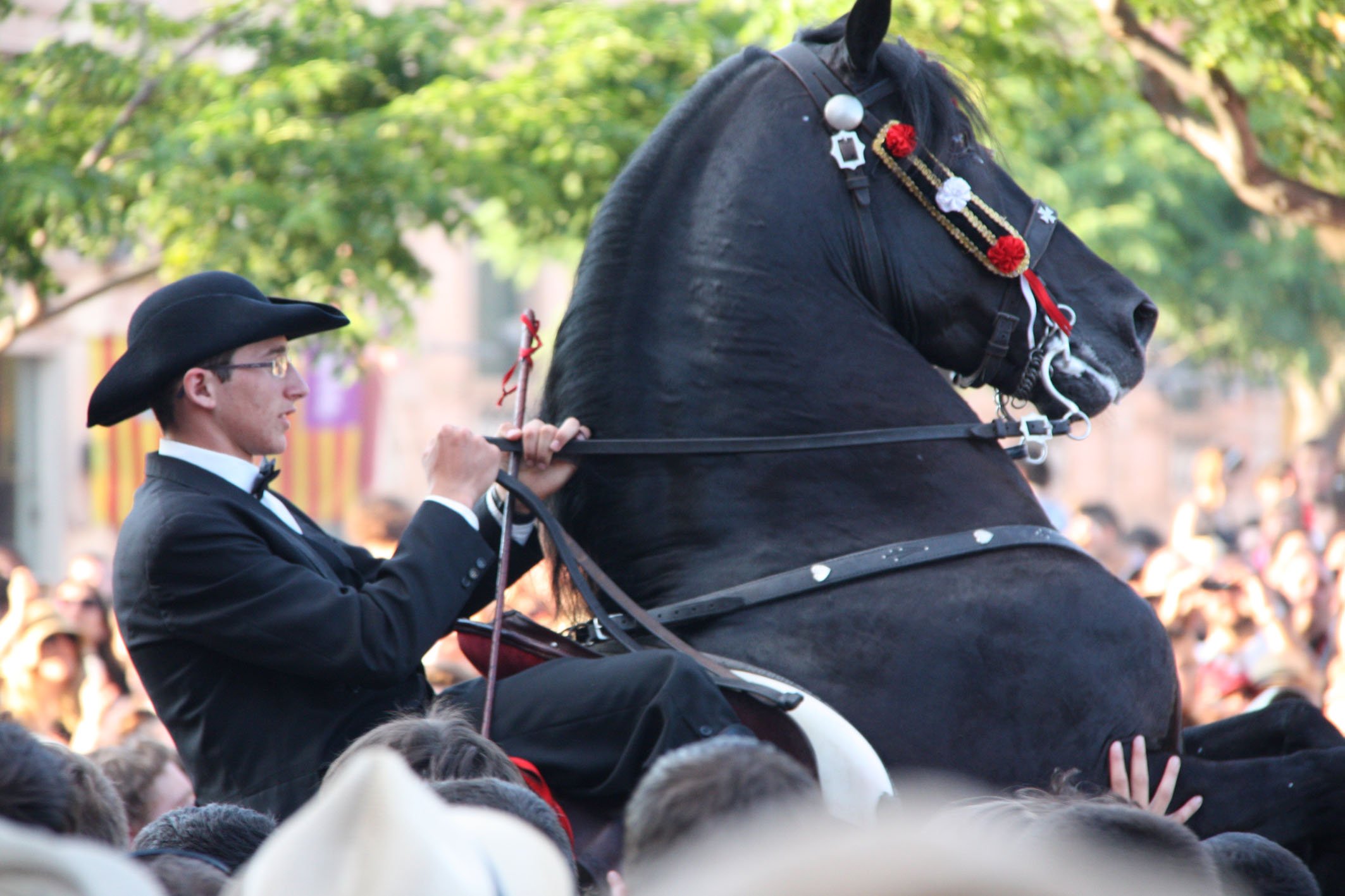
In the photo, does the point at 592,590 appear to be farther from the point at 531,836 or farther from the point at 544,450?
the point at 531,836

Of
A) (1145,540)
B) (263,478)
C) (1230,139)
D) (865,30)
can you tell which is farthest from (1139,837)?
(1145,540)

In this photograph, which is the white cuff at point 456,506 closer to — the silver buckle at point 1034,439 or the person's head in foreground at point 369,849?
the silver buckle at point 1034,439

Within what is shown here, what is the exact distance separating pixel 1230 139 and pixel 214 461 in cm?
421

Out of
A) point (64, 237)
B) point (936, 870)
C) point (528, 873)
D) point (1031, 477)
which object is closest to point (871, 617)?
point (528, 873)

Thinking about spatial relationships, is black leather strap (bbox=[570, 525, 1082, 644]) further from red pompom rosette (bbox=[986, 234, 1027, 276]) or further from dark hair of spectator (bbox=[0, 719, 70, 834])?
dark hair of spectator (bbox=[0, 719, 70, 834])

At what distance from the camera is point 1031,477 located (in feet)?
27.8

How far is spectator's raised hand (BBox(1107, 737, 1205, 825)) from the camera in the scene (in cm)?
297

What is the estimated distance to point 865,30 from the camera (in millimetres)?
3139

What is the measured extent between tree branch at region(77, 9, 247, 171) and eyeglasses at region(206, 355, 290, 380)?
562 centimetres

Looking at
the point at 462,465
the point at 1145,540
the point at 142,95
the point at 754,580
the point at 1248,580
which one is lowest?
the point at 1145,540

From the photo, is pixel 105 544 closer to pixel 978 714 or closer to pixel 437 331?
pixel 437 331

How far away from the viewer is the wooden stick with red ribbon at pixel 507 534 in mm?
2939

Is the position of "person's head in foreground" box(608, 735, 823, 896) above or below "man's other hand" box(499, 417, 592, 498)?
above

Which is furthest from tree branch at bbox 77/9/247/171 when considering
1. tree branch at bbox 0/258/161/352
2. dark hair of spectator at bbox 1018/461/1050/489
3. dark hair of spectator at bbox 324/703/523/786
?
dark hair of spectator at bbox 324/703/523/786
